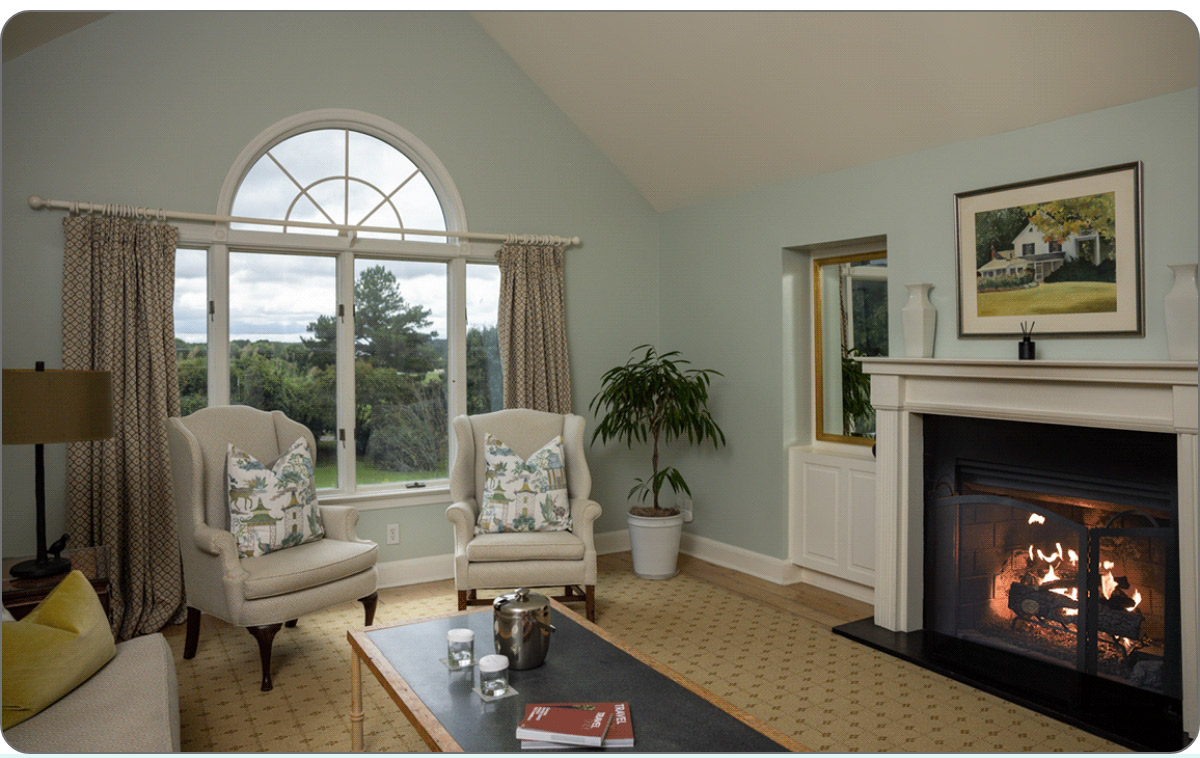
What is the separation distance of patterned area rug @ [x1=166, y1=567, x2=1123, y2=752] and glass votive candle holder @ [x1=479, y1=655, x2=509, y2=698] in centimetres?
74

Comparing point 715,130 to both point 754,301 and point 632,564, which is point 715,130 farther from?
point 632,564

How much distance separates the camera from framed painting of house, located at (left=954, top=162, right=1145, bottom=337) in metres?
3.06

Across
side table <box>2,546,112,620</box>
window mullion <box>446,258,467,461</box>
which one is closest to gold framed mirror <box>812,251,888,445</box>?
window mullion <box>446,258,467,461</box>

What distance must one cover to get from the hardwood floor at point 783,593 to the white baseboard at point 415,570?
98cm

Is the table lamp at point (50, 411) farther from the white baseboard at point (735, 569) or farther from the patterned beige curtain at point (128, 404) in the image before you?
the white baseboard at point (735, 569)

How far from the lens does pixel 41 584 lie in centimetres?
281

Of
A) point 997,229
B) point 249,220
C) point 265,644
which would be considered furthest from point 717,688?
point 249,220

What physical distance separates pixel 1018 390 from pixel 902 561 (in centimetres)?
95

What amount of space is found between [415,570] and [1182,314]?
3858 millimetres

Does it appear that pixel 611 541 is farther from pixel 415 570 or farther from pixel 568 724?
pixel 568 724

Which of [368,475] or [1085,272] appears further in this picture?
[368,475]

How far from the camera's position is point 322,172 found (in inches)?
177

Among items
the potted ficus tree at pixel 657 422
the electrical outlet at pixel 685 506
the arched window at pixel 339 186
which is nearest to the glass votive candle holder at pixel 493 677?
the potted ficus tree at pixel 657 422

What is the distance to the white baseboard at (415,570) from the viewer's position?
460 cm
